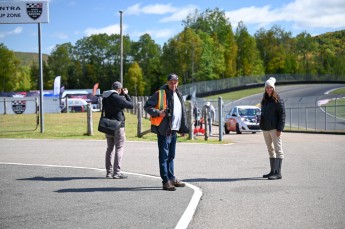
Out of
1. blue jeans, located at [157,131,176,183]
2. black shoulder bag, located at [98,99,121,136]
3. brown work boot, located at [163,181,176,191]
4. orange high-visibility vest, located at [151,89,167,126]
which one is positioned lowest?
brown work boot, located at [163,181,176,191]

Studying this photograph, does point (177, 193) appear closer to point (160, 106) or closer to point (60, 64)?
point (160, 106)

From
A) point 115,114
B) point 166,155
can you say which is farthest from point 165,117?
point 115,114

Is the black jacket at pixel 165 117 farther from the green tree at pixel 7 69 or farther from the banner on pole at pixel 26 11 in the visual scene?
the green tree at pixel 7 69

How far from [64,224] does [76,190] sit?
2.41 m

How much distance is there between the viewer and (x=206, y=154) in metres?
14.1

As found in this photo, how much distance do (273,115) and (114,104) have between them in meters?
3.08

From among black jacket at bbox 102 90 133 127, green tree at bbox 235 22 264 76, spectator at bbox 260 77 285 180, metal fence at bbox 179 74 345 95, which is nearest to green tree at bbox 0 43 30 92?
metal fence at bbox 179 74 345 95

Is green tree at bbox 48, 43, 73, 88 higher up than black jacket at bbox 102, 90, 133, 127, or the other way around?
green tree at bbox 48, 43, 73, 88

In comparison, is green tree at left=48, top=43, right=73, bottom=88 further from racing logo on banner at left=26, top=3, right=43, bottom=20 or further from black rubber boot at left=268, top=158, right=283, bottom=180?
black rubber boot at left=268, top=158, right=283, bottom=180

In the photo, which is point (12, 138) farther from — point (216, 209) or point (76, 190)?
point (216, 209)

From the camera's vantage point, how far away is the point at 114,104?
9.78 m

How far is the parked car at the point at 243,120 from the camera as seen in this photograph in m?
27.3

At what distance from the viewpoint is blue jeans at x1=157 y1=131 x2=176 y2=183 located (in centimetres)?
825

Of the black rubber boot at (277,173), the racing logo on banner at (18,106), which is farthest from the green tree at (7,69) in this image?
the black rubber boot at (277,173)
